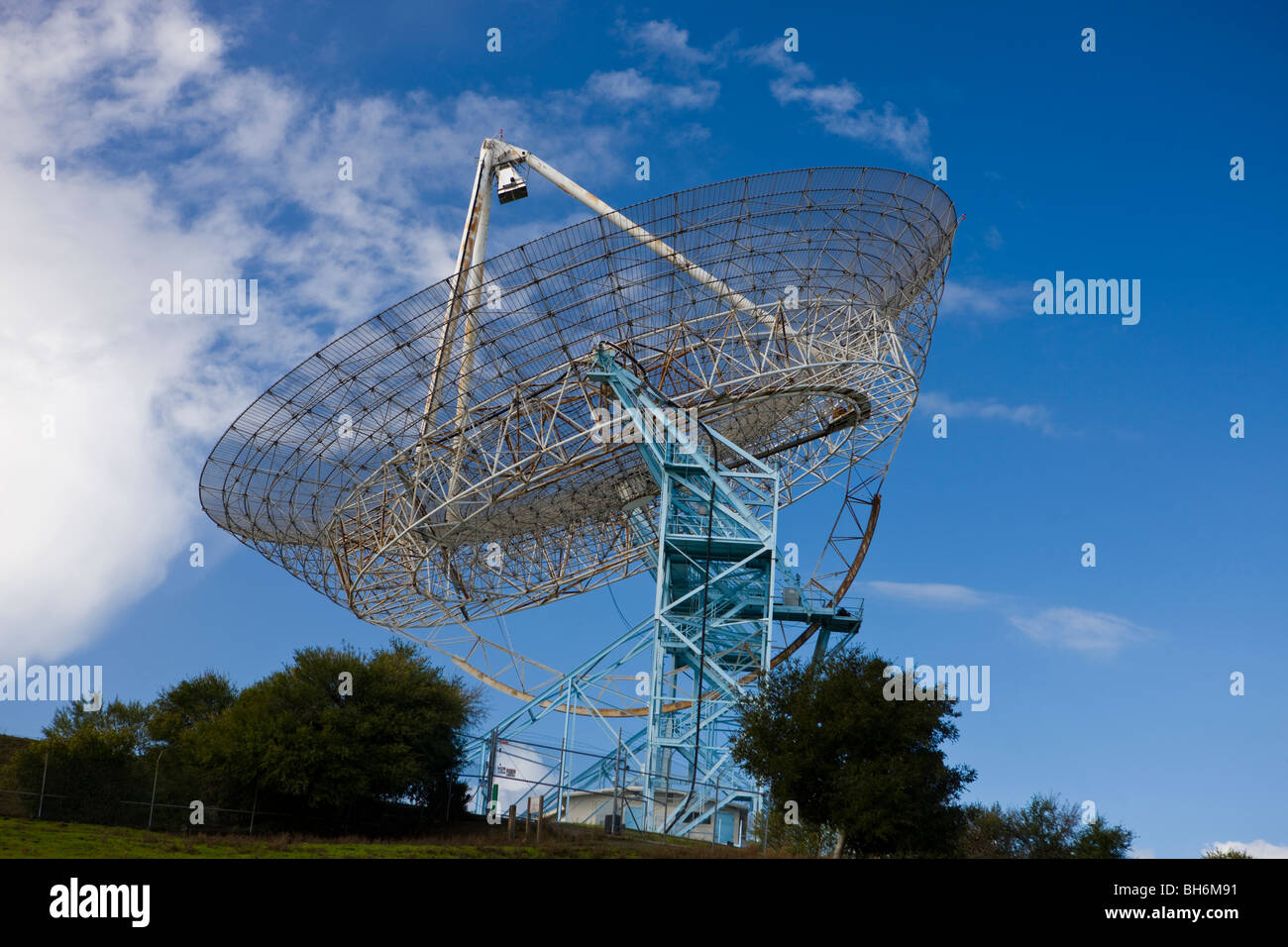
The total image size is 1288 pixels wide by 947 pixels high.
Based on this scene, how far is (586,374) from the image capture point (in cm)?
4722

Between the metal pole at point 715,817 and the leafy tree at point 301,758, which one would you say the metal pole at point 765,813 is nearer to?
the metal pole at point 715,817

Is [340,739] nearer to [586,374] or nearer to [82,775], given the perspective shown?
[82,775]

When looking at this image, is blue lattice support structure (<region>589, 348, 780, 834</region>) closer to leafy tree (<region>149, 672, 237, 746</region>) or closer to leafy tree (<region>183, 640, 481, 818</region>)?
leafy tree (<region>183, 640, 481, 818</region>)

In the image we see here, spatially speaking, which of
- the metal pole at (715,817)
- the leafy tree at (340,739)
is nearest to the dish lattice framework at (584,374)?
the leafy tree at (340,739)

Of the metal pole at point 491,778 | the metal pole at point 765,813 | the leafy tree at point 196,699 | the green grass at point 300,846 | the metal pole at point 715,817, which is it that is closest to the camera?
the green grass at point 300,846

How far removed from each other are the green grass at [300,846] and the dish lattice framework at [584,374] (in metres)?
15.2

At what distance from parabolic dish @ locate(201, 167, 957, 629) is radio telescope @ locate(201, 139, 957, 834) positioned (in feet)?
0.32

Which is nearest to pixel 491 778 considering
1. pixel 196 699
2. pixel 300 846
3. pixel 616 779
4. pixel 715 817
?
pixel 616 779

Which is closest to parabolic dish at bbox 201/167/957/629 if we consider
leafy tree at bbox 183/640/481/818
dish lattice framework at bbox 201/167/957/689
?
dish lattice framework at bbox 201/167/957/689

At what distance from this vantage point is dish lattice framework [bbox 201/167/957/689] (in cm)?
4297

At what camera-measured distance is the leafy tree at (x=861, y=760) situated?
3459 cm
